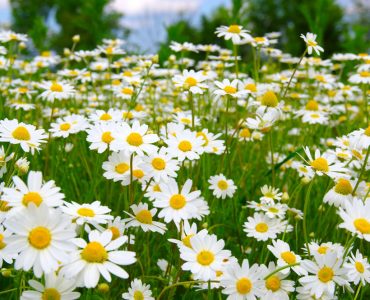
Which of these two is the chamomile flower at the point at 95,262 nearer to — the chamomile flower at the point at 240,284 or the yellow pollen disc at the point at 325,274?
the chamomile flower at the point at 240,284

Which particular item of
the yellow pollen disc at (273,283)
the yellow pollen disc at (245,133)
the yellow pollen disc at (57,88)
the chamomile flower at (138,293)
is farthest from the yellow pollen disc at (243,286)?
the yellow pollen disc at (57,88)

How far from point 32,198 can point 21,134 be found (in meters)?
0.57

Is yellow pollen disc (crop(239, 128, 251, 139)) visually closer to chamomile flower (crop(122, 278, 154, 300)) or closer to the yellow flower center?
the yellow flower center

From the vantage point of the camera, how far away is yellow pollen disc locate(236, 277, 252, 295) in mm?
1604

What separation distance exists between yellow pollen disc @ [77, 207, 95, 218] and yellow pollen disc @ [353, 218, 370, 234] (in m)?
0.80

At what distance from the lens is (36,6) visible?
30.5 metres

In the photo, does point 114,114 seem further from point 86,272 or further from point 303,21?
point 303,21

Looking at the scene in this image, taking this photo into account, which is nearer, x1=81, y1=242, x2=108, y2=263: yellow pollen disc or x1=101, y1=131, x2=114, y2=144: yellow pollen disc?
x1=81, y1=242, x2=108, y2=263: yellow pollen disc

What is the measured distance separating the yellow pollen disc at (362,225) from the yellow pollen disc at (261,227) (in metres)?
0.52

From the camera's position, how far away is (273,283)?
5.65 feet

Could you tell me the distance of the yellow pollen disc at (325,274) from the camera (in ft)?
5.32

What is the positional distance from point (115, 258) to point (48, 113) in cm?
224

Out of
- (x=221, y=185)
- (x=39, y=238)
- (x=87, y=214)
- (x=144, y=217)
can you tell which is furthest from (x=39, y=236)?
(x=221, y=185)

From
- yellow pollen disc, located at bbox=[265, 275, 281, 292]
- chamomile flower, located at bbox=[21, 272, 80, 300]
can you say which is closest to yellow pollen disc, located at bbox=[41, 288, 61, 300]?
chamomile flower, located at bbox=[21, 272, 80, 300]
